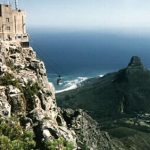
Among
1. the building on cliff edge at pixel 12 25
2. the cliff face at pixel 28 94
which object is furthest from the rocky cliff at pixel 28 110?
the building on cliff edge at pixel 12 25

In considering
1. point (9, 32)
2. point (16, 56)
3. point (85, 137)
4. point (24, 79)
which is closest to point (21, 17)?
point (9, 32)

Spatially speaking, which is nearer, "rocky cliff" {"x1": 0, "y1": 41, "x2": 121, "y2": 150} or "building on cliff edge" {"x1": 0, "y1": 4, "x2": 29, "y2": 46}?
"rocky cliff" {"x1": 0, "y1": 41, "x2": 121, "y2": 150}

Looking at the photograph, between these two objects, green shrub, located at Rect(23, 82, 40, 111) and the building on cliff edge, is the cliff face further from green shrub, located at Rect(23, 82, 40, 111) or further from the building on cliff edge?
the building on cliff edge

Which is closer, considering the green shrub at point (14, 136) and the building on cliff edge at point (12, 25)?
the green shrub at point (14, 136)

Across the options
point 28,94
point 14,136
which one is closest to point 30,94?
point 28,94

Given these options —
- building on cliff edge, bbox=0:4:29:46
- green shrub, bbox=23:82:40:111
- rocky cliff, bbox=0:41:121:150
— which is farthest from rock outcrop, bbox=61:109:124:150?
building on cliff edge, bbox=0:4:29:46

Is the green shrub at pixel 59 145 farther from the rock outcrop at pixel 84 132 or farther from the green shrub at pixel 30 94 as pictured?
the rock outcrop at pixel 84 132
